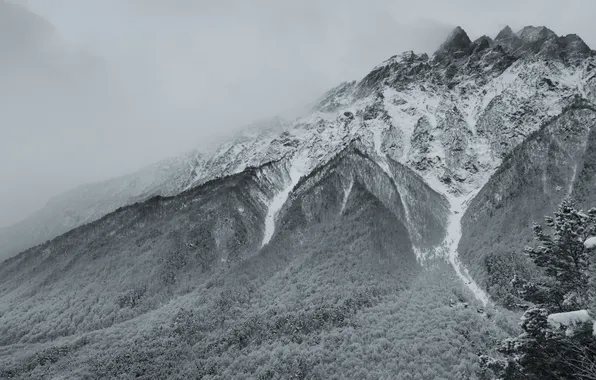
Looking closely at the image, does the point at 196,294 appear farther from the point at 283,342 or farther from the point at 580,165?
the point at 580,165

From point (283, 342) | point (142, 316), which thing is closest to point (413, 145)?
point (283, 342)

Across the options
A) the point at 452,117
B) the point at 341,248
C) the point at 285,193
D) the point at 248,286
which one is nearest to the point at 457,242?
the point at 341,248

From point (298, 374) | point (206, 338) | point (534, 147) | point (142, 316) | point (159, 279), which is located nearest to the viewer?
point (298, 374)

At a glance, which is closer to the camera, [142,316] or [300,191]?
[142,316]

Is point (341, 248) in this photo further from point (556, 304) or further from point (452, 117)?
point (452, 117)

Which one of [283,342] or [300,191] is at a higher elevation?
[300,191]

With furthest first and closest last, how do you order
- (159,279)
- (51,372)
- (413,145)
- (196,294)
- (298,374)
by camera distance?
(413,145) → (159,279) → (196,294) → (51,372) → (298,374)

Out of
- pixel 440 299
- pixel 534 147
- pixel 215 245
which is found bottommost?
pixel 440 299
